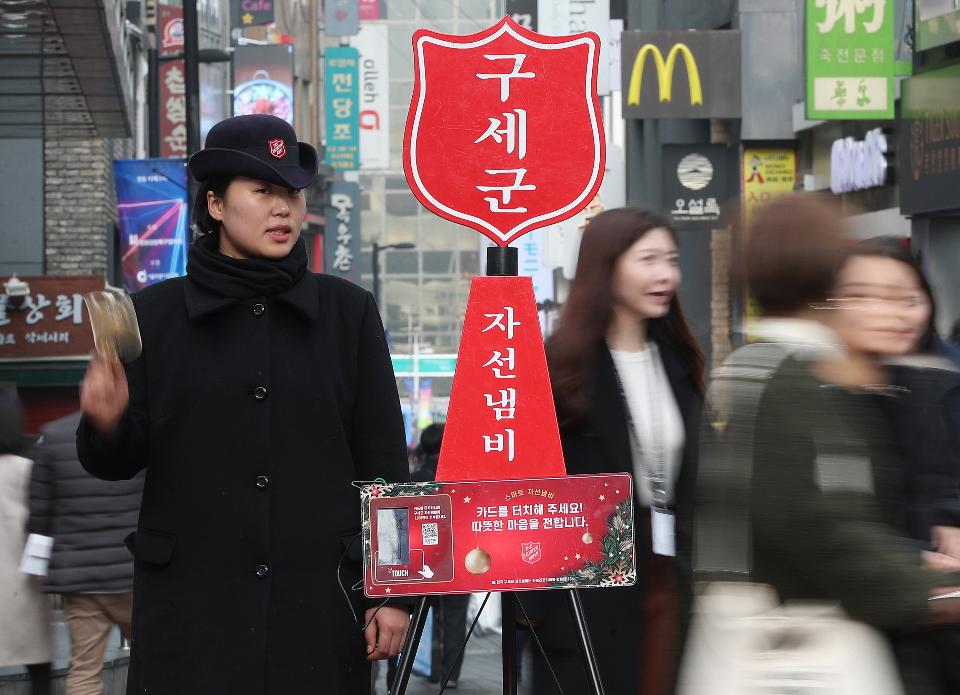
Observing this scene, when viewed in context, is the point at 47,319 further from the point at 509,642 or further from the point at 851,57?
the point at 509,642

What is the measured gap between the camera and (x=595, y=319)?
15.1ft

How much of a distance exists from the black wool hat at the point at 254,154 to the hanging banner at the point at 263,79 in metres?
37.2

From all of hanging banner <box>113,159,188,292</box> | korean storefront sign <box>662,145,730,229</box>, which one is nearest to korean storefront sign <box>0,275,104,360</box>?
hanging banner <box>113,159,188,292</box>

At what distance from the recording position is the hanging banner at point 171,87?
28.5m

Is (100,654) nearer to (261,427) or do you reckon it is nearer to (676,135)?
Result: (261,427)

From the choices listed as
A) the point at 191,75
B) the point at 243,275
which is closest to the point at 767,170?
the point at 191,75

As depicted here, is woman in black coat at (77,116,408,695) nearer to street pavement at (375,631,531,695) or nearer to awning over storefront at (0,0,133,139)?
street pavement at (375,631,531,695)

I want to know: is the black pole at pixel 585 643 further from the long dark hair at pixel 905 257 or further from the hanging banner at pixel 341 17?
the hanging banner at pixel 341 17

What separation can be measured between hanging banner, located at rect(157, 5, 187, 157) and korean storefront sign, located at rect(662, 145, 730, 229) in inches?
429

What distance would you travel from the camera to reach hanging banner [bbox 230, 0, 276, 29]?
164ft

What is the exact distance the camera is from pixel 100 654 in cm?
786

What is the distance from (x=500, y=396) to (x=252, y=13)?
155ft

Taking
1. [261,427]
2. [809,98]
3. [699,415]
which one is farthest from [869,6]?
[261,427]

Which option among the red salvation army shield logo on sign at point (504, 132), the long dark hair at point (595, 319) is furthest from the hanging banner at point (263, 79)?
the long dark hair at point (595, 319)
